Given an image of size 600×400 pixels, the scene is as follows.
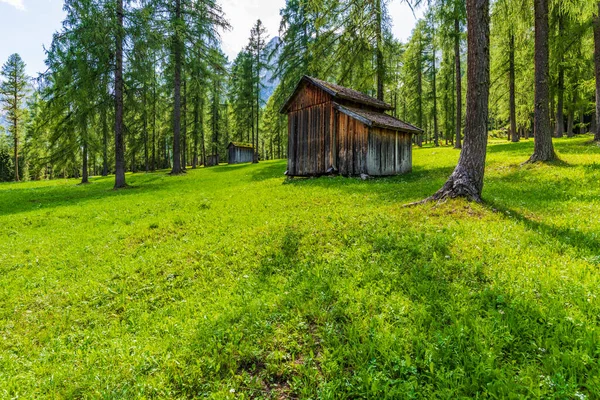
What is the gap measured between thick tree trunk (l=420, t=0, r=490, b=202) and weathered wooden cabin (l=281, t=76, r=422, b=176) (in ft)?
25.6

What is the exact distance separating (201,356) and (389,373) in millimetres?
2269

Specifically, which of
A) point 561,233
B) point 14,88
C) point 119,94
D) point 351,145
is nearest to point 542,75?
point 351,145

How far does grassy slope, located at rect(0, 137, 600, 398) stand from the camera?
9.89 ft

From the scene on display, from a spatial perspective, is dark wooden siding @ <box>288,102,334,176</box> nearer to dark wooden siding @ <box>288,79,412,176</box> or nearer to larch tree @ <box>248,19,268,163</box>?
dark wooden siding @ <box>288,79,412,176</box>

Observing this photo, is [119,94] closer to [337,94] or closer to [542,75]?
[337,94]

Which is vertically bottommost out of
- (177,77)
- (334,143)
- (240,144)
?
(334,143)

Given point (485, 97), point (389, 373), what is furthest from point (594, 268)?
point (485, 97)

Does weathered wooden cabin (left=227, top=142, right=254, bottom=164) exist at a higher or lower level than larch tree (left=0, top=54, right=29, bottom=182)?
lower

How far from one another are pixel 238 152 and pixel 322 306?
154 feet

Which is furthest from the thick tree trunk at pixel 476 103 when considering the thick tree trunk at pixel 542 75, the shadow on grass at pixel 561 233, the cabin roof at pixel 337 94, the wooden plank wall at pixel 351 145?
the cabin roof at pixel 337 94

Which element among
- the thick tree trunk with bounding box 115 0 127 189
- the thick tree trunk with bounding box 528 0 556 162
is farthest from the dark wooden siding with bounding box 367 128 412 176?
the thick tree trunk with bounding box 115 0 127 189

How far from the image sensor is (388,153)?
1777 cm

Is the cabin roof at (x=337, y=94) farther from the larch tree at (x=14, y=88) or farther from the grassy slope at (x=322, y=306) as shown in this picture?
the larch tree at (x=14, y=88)

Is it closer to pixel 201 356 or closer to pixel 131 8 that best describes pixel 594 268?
pixel 201 356
